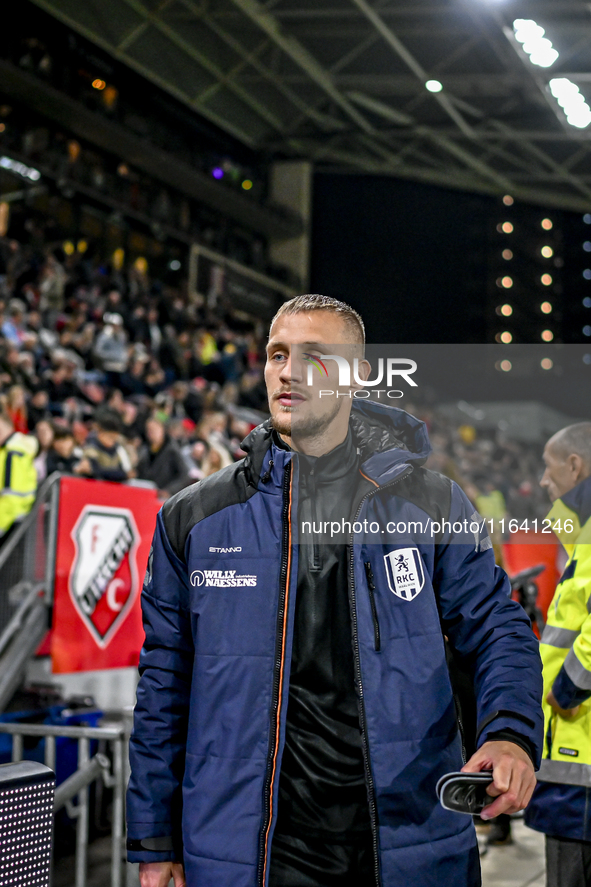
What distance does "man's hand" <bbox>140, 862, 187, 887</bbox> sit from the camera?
1875 mm

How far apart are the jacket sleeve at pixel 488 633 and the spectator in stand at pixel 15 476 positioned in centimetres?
392

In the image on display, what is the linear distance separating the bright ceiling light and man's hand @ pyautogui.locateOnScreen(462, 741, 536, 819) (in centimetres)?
1971

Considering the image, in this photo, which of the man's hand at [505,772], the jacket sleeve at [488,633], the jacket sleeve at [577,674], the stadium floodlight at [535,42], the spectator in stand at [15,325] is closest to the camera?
the man's hand at [505,772]

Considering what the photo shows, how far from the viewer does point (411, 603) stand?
1876mm

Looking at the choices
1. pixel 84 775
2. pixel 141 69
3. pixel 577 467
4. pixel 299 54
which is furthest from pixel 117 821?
pixel 299 54

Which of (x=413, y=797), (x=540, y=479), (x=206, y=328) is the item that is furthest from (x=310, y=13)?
(x=413, y=797)

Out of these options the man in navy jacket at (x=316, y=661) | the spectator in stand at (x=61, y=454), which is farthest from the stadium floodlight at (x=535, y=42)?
the man in navy jacket at (x=316, y=661)

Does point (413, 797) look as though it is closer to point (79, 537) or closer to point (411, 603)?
point (411, 603)

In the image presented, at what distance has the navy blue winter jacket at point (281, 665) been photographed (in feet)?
5.80

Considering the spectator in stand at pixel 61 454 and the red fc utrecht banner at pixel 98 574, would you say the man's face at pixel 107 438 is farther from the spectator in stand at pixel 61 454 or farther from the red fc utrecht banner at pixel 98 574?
the red fc utrecht banner at pixel 98 574

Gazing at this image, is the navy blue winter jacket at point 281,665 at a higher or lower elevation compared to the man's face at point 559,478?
lower

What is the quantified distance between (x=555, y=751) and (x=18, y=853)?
155cm

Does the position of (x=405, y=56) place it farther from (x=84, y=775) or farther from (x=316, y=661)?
(x=316, y=661)

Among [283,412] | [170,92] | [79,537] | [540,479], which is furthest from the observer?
[170,92]
